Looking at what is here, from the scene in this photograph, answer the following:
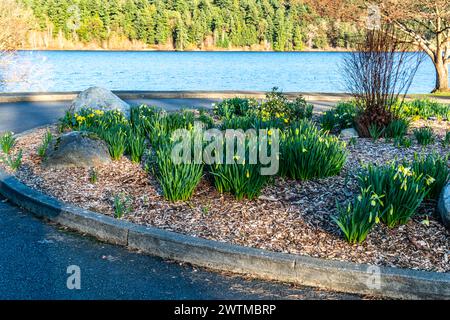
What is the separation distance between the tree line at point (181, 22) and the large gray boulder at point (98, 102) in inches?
2893

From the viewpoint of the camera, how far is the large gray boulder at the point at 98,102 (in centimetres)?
1016

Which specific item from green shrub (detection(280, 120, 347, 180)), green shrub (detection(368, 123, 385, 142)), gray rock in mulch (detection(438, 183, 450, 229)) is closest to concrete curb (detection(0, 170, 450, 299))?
gray rock in mulch (detection(438, 183, 450, 229))

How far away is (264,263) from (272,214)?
3.32 feet

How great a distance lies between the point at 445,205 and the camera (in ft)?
15.6

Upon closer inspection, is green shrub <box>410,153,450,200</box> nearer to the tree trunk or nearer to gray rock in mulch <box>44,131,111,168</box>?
gray rock in mulch <box>44,131,111,168</box>

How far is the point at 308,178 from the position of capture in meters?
6.03

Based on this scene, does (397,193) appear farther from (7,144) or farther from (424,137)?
(7,144)

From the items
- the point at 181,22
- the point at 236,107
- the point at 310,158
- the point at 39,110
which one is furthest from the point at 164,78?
the point at 181,22

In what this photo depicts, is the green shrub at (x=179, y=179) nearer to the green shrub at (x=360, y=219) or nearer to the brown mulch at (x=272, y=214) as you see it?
the brown mulch at (x=272, y=214)

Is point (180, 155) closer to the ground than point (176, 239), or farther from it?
farther from it

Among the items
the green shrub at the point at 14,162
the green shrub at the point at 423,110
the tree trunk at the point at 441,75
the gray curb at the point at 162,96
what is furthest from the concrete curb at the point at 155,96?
the green shrub at the point at 14,162
